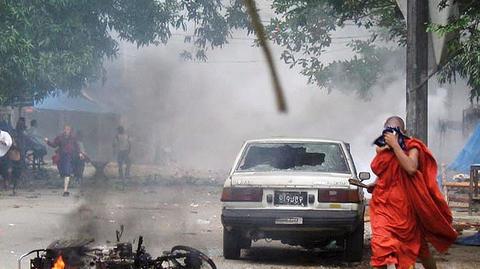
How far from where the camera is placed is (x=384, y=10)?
1110cm

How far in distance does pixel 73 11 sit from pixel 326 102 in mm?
14455

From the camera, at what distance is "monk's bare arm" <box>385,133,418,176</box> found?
19.8ft

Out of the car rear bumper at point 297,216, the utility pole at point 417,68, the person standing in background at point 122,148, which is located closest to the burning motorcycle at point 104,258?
the car rear bumper at point 297,216

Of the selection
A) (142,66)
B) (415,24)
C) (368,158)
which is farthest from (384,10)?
(368,158)

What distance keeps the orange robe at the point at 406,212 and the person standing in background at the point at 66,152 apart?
10.7m

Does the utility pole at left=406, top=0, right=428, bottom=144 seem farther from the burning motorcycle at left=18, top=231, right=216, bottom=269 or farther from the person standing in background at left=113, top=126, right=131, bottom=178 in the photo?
the person standing in background at left=113, top=126, right=131, bottom=178

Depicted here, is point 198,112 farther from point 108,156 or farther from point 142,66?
point 142,66

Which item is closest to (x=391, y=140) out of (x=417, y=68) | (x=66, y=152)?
(x=417, y=68)

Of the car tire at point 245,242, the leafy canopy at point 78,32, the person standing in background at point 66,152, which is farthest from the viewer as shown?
the person standing in background at point 66,152

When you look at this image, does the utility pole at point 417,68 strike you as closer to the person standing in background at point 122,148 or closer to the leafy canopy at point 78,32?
the leafy canopy at point 78,32

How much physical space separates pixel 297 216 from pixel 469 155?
982 centimetres

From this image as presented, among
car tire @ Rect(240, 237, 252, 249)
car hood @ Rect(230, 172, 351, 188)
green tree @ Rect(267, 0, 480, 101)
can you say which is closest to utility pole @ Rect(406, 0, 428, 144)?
green tree @ Rect(267, 0, 480, 101)

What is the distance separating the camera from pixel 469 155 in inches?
666

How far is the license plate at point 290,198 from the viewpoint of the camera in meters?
8.28
